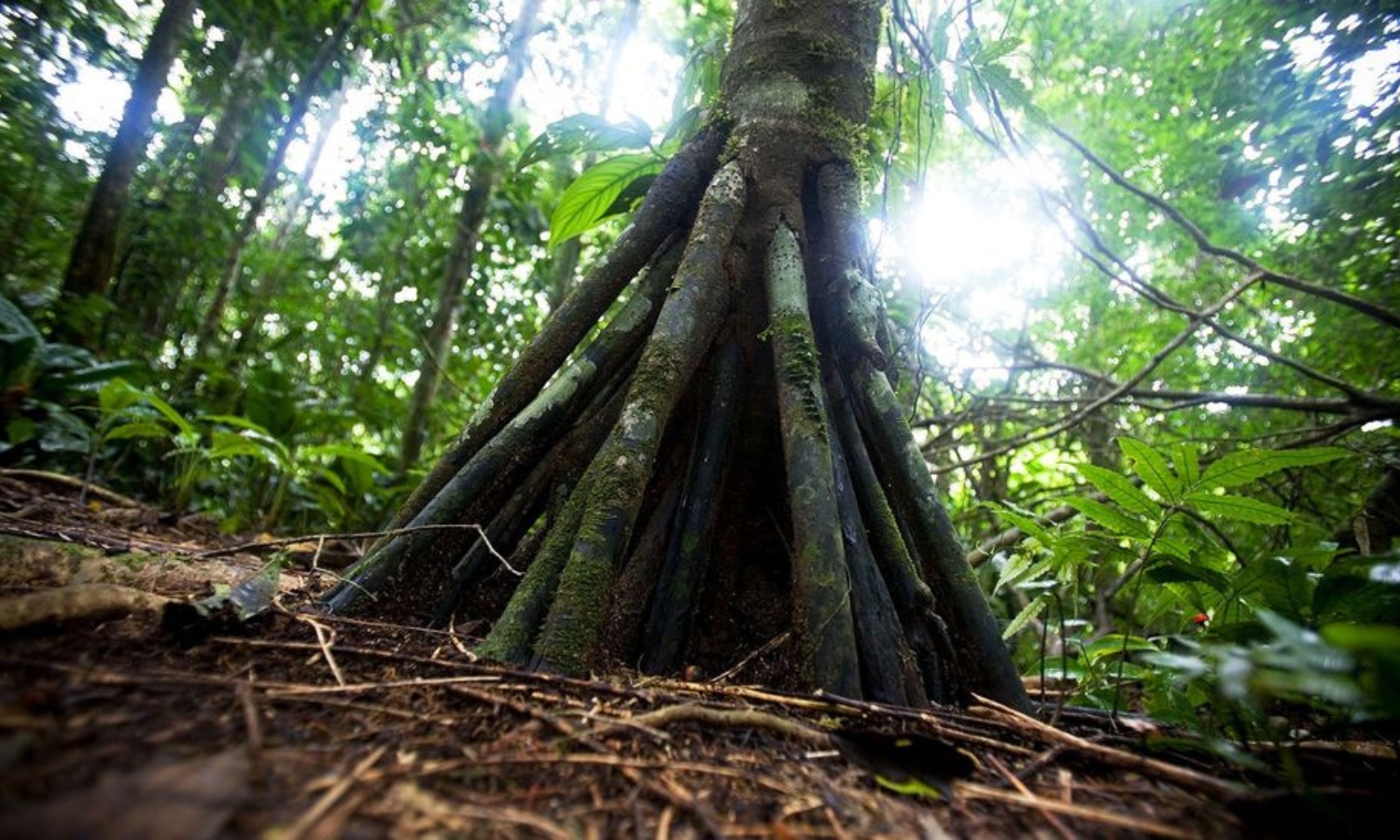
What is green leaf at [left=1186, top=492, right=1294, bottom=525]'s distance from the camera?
65.5 inches

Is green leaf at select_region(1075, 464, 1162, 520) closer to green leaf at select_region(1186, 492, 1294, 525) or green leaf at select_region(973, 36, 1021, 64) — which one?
green leaf at select_region(1186, 492, 1294, 525)

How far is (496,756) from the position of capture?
990mm

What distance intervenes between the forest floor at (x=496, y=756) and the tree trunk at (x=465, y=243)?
4.32m

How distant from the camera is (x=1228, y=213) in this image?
4340mm

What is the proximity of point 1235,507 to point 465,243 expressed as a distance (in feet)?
19.5

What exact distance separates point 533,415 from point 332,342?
7.48 m

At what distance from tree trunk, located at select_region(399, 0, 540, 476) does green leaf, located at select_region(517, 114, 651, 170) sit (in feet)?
10.6

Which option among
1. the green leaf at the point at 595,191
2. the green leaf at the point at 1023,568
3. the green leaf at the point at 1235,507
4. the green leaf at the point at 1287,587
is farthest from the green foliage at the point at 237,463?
the green leaf at the point at 1287,587

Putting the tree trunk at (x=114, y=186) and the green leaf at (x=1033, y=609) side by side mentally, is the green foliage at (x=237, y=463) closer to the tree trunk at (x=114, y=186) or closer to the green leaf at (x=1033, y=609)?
the tree trunk at (x=114, y=186)

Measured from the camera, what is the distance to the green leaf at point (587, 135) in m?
2.83

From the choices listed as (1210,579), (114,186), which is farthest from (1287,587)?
(114,186)

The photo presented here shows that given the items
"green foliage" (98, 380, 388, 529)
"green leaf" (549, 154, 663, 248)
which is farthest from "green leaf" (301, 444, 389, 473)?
"green leaf" (549, 154, 663, 248)

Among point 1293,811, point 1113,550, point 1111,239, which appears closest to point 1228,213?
point 1111,239

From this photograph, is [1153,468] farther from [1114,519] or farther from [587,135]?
[587,135]
